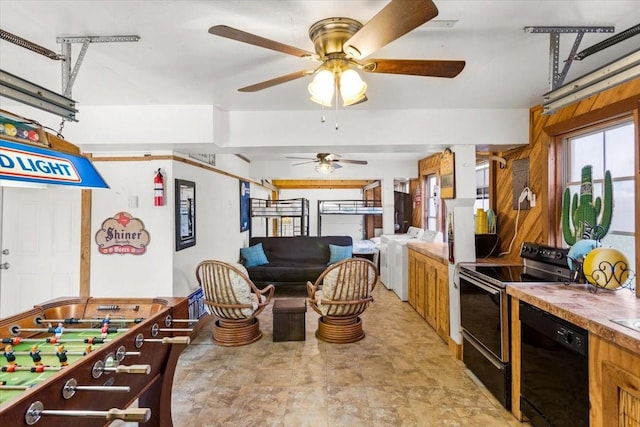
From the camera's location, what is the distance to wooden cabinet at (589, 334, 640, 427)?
1412mm

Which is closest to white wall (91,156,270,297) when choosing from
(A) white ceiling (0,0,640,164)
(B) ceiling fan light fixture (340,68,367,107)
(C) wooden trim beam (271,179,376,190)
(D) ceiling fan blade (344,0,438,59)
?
(A) white ceiling (0,0,640,164)

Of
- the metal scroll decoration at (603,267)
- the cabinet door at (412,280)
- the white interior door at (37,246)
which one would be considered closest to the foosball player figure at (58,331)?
the white interior door at (37,246)

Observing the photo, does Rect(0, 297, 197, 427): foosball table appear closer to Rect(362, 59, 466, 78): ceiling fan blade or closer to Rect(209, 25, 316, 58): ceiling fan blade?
Rect(209, 25, 316, 58): ceiling fan blade

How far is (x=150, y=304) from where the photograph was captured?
2.13m

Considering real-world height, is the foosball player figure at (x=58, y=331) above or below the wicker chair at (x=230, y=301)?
above

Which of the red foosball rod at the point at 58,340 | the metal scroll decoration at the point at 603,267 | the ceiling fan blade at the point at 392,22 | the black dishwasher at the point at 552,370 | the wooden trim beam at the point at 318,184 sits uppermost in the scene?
the wooden trim beam at the point at 318,184

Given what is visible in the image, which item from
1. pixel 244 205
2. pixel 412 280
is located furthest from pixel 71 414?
pixel 244 205

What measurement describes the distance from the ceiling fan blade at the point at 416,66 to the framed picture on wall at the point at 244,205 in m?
4.53

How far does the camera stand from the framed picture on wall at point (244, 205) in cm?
591

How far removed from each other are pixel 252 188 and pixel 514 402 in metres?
5.83

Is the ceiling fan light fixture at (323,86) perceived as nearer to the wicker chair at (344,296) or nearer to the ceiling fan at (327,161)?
the wicker chair at (344,296)

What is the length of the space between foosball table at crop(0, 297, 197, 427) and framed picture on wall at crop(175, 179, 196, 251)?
1528 mm

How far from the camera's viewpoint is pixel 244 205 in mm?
6059

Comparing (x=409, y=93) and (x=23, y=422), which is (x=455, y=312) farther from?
(x=23, y=422)
